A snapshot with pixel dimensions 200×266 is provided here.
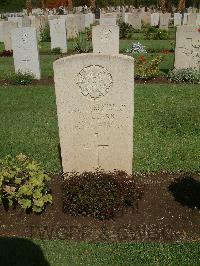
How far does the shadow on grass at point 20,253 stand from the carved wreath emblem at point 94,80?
2089 millimetres

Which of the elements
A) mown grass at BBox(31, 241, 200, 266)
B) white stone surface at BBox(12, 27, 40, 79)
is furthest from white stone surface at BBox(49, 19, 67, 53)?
mown grass at BBox(31, 241, 200, 266)

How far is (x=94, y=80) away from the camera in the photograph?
512cm

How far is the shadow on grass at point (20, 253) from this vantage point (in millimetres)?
4387

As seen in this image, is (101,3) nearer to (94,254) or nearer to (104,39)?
(104,39)

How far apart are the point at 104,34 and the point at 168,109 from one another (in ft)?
17.9

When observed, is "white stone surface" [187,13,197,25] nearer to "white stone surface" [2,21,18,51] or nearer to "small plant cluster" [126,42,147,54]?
"small plant cluster" [126,42,147,54]

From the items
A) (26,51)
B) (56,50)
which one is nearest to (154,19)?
(56,50)

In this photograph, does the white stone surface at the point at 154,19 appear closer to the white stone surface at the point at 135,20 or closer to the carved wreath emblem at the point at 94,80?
the white stone surface at the point at 135,20

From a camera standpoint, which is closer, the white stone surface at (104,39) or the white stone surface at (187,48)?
the white stone surface at (187,48)

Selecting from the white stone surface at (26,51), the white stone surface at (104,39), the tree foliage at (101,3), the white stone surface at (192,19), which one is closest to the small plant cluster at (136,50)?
the white stone surface at (104,39)

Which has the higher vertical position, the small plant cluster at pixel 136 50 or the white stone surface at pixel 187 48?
the white stone surface at pixel 187 48

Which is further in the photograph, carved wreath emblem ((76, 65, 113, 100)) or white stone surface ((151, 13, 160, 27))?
white stone surface ((151, 13, 160, 27))

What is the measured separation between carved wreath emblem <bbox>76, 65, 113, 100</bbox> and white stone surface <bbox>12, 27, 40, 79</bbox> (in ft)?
29.7

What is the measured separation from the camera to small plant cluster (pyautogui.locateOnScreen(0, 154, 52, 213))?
504 centimetres
